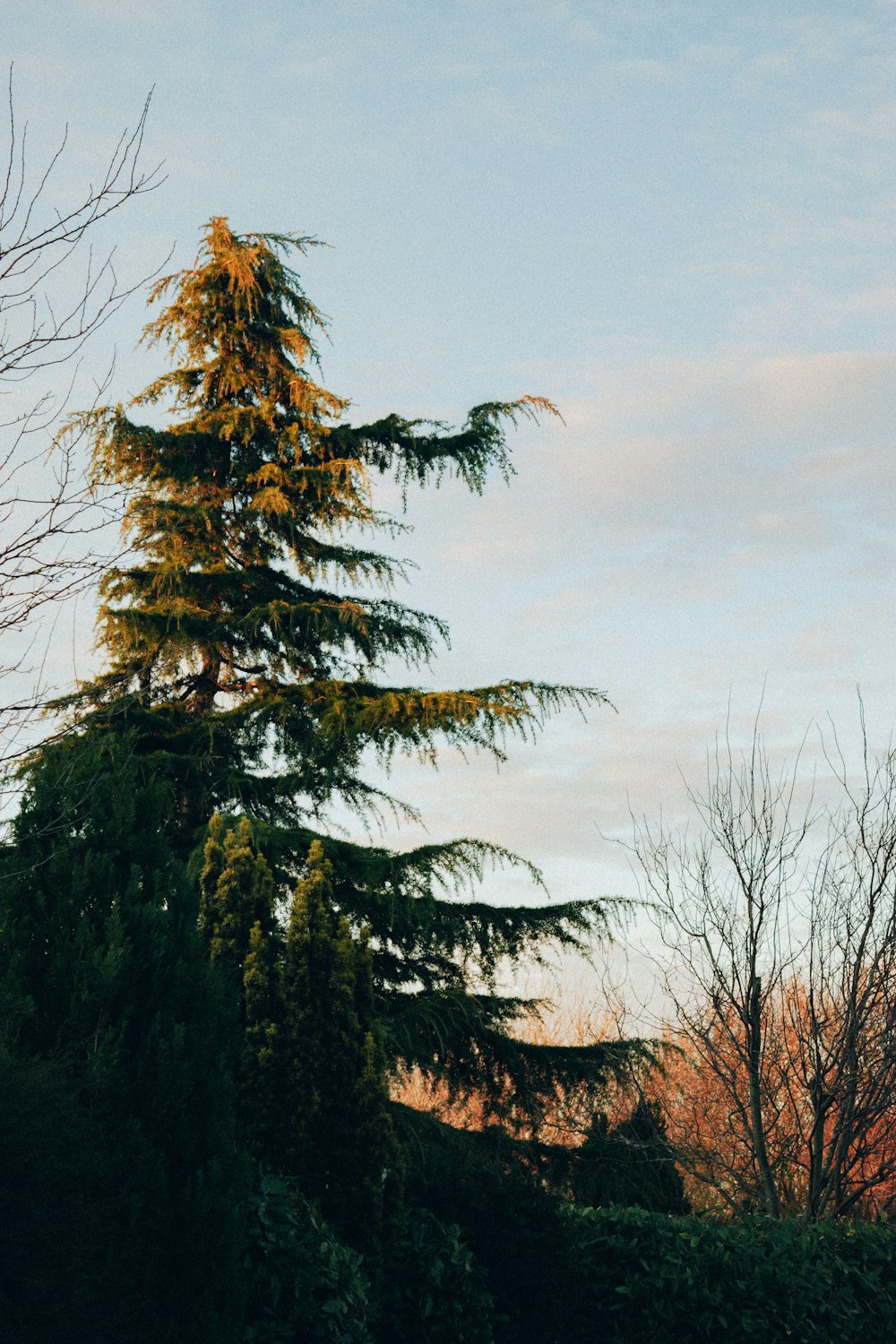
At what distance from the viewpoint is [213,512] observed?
14.3 meters

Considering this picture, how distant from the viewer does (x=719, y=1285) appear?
7941 millimetres

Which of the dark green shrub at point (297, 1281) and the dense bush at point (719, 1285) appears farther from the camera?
the dense bush at point (719, 1285)

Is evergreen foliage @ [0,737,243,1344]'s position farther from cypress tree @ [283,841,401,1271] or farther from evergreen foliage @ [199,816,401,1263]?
cypress tree @ [283,841,401,1271]

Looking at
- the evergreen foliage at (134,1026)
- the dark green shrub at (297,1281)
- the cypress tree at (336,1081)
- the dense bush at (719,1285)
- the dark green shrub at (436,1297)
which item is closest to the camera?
the evergreen foliage at (134,1026)

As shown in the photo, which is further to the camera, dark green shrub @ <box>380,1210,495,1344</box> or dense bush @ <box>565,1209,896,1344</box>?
dense bush @ <box>565,1209,896,1344</box>

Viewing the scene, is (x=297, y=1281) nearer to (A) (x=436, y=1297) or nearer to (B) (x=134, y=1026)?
(A) (x=436, y=1297)

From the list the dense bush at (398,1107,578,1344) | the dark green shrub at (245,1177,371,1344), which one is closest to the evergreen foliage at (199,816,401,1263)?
the dense bush at (398,1107,578,1344)

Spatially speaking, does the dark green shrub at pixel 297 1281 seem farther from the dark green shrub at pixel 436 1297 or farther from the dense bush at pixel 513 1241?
the dense bush at pixel 513 1241

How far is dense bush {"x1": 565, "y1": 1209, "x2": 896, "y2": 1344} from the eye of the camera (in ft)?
25.5

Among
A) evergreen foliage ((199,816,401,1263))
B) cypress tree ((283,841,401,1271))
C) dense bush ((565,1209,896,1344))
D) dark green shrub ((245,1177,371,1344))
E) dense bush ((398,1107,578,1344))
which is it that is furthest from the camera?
dense bush ((565,1209,896,1344))

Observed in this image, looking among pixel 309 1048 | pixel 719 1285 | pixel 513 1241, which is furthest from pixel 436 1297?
pixel 719 1285

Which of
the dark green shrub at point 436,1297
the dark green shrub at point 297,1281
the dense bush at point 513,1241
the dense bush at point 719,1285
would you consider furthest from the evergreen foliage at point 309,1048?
the dense bush at point 719,1285

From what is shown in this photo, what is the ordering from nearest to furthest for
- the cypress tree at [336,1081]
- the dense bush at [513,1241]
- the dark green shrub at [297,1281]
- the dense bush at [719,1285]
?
the dark green shrub at [297,1281]
the dense bush at [513,1241]
the cypress tree at [336,1081]
the dense bush at [719,1285]

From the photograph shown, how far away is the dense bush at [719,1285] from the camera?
7.76 m
